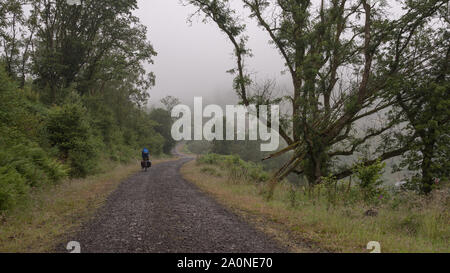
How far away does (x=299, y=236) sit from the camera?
5074mm

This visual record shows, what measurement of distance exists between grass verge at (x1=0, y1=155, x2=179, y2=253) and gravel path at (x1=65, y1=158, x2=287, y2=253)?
0.46 m

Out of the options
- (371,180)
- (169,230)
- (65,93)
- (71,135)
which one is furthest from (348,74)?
(65,93)

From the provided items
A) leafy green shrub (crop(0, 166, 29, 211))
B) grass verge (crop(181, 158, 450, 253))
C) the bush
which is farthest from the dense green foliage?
the bush

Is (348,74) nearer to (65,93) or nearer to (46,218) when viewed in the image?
(46,218)

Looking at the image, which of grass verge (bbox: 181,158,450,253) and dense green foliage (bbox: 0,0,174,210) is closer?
grass verge (bbox: 181,158,450,253)

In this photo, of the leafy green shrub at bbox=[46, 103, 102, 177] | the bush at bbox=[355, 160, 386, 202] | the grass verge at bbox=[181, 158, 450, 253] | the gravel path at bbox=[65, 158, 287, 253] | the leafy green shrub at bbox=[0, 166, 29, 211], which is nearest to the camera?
the gravel path at bbox=[65, 158, 287, 253]

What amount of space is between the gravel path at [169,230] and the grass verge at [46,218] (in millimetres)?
458

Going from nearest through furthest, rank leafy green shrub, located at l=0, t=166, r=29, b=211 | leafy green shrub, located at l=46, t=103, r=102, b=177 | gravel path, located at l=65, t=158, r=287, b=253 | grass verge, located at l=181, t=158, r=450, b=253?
1. gravel path, located at l=65, t=158, r=287, b=253
2. grass verge, located at l=181, t=158, r=450, b=253
3. leafy green shrub, located at l=0, t=166, r=29, b=211
4. leafy green shrub, located at l=46, t=103, r=102, b=177

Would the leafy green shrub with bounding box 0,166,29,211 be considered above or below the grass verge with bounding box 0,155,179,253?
above

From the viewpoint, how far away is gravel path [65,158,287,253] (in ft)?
13.8

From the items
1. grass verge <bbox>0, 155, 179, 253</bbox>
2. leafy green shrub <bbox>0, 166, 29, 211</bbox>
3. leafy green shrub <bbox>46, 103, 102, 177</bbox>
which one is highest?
leafy green shrub <bbox>46, 103, 102, 177</bbox>

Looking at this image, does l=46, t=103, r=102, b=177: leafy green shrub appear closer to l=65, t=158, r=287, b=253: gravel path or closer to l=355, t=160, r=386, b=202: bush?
l=65, t=158, r=287, b=253: gravel path

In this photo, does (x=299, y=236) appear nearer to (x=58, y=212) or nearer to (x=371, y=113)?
(x=58, y=212)
